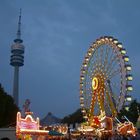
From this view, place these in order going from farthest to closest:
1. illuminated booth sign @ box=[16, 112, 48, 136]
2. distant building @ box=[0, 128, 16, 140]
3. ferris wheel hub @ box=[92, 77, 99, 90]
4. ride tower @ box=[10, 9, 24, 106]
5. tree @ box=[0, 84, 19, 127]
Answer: ride tower @ box=[10, 9, 24, 106] → tree @ box=[0, 84, 19, 127] → ferris wheel hub @ box=[92, 77, 99, 90] → distant building @ box=[0, 128, 16, 140] → illuminated booth sign @ box=[16, 112, 48, 136]

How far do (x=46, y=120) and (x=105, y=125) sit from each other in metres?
49.1

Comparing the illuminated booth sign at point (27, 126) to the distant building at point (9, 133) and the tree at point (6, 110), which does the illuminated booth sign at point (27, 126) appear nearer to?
the distant building at point (9, 133)

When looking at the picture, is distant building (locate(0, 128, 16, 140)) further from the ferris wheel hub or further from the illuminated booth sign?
the ferris wheel hub

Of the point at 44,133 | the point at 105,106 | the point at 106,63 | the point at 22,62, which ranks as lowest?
the point at 44,133

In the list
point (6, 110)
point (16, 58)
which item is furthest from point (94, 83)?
point (16, 58)

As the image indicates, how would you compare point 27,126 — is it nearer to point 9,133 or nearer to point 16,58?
point 9,133

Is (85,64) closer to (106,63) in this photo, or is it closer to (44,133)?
(106,63)

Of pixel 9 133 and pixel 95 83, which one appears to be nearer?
pixel 9 133

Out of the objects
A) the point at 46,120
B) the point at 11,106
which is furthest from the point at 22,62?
the point at 11,106

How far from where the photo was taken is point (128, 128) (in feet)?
141

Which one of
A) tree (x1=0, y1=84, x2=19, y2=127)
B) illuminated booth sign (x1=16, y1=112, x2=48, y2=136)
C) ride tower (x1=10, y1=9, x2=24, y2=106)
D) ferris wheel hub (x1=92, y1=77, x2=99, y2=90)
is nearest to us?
illuminated booth sign (x1=16, y1=112, x2=48, y2=136)

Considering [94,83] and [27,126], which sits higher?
[94,83]

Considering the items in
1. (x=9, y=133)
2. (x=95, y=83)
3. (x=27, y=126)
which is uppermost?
(x=95, y=83)

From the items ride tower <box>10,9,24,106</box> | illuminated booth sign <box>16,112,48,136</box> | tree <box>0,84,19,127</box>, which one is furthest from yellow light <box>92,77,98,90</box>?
ride tower <box>10,9,24,106</box>
